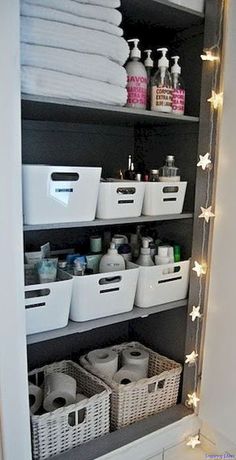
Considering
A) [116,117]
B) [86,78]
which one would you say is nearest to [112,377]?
[116,117]

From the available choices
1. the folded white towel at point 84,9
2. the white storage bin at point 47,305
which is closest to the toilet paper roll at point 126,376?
Answer: the white storage bin at point 47,305

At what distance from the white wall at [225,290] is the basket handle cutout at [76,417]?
47cm

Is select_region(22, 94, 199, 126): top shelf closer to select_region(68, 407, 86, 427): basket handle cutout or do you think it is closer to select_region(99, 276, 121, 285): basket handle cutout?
select_region(99, 276, 121, 285): basket handle cutout

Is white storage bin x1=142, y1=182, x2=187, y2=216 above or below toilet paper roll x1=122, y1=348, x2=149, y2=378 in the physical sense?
above

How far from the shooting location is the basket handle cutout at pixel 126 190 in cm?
116

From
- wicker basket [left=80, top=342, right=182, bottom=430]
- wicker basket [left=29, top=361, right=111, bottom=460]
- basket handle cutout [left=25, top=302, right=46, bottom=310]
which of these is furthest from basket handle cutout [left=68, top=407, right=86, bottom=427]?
basket handle cutout [left=25, top=302, right=46, bottom=310]

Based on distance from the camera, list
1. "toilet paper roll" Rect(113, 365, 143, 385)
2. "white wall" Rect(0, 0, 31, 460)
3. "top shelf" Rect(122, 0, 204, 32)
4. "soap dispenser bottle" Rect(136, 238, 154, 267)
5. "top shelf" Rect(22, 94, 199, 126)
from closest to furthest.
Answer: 1. "white wall" Rect(0, 0, 31, 460)
2. "top shelf" Rect(22, 94, 199, 126)
3. "top shelf" Rect(122, 0, 204, 32)
4. "soap dispenser bottle" Rect(136, 238, 154, 267)
5. "toilet paper roll" Rect(113, 365, 143, 385)

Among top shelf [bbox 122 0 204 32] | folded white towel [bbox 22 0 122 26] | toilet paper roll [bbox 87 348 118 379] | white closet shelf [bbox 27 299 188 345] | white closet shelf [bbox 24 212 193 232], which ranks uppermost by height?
top shelf [bbox 122 0 204 32]

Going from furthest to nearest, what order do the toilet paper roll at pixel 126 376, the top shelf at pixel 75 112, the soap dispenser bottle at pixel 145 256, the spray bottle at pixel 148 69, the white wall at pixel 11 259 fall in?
the toilet paper roll at pixel 126 376, the soap dispenser bottle at pixel 145 256, the spray bottle at pixel 148 69, the top shelf at pixel 75 112, the white wall at pixel 11 259

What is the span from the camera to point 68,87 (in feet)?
3.21

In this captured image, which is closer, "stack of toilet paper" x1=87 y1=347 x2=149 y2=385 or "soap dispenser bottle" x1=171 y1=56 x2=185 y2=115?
"soap dispenser bottle" x1=171 y1=56 x2=185 y2=115

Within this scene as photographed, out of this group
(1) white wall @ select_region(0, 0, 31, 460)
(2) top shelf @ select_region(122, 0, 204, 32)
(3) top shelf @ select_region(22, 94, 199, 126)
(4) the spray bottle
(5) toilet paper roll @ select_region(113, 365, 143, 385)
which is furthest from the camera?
(5) toilet paper roll @ select_region(113, 365, 143, 385)

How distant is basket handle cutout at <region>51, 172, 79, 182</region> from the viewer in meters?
1.01

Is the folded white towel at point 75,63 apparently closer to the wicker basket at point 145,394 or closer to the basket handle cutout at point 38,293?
the basket handle cutout at point 38,293
